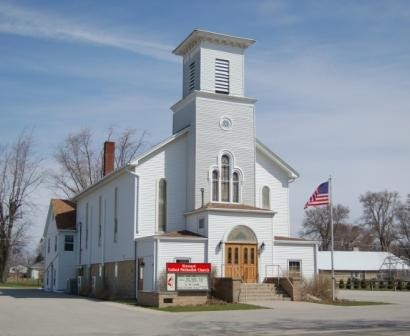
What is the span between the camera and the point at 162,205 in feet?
122

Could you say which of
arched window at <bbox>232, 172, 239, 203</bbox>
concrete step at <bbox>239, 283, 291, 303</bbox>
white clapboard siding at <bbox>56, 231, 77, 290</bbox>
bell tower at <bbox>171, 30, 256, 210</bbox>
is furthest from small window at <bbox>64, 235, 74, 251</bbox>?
concrete step at <bbox>239, 283, 291, 303</bbox>

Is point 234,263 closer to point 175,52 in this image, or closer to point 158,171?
point 158,171

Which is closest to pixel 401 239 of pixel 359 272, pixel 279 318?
pixel 359 272

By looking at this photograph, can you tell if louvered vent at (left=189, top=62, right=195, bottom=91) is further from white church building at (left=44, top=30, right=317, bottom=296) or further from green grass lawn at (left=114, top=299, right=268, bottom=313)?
green grass lawn at (left=114, top=299, right=268, bottom=313)

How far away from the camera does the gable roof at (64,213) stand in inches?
2128

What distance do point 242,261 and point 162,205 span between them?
581 centimetres

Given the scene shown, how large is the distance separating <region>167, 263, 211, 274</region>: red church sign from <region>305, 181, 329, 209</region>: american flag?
7.29 m

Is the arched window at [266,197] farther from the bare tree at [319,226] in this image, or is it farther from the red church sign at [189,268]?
the bare tree at [319,226]

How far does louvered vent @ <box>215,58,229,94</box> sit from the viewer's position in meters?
39.2

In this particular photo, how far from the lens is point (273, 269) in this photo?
3625 cm

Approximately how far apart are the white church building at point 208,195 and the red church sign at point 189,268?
96.0 inches

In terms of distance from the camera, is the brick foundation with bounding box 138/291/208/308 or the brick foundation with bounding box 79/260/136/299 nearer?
the brick foundation with bounding box 138/291/208/308

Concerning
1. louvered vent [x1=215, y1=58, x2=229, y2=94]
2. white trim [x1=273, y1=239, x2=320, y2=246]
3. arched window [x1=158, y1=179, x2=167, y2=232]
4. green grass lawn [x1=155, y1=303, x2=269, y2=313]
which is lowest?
green grass lawn [x1=155, y1=303, x2=269, y2=313]

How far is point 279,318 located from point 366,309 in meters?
6.64
